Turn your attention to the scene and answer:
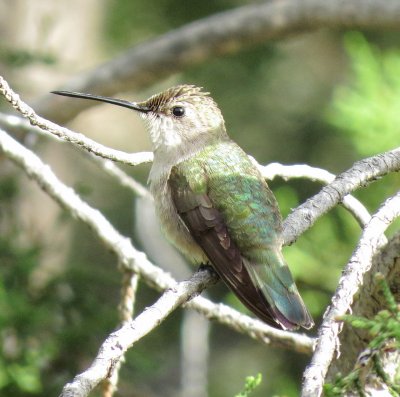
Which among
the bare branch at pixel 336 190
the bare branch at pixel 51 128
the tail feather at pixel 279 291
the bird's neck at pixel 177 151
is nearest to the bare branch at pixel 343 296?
the bare branch at pixel 336 190

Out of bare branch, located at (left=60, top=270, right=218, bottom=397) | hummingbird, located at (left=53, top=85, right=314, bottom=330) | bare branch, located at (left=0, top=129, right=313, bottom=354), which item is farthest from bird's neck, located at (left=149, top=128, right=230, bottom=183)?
bare branch, located at (left=60, top=270, right=218, bottom=397)

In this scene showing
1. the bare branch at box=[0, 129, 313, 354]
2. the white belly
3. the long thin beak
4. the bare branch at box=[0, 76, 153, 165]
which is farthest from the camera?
the long thin beak

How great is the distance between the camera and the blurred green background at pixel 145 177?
598 cm

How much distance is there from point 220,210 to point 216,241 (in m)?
0.20

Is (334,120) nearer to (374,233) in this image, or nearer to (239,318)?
(239,318)

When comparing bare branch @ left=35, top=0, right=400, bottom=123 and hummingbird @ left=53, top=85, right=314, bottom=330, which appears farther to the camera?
bare branch @ left=35, top=0, right=400, bottom=123

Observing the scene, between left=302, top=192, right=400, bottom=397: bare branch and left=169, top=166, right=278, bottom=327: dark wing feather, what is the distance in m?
0.79

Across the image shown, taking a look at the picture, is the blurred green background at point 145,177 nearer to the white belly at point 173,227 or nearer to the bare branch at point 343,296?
the white belly at point 173,227

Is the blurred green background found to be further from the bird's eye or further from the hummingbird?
the hummingbird

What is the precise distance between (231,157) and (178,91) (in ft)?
2.19

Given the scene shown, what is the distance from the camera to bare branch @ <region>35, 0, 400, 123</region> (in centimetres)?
613

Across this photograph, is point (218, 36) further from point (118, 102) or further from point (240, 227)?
point (240, 227)

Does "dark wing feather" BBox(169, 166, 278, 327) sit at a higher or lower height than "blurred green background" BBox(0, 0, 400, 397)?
lower

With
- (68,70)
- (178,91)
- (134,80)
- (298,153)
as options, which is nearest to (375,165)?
(178,91)
